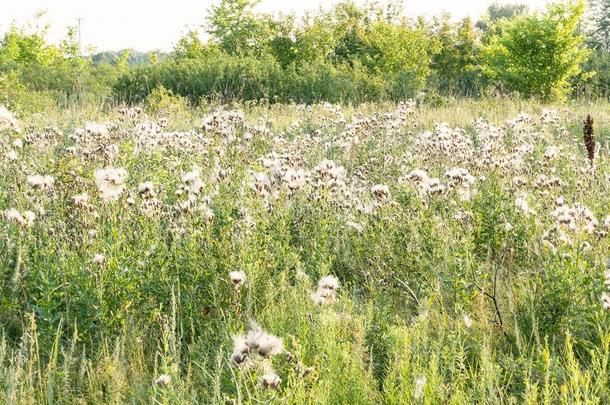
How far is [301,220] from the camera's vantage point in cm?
478

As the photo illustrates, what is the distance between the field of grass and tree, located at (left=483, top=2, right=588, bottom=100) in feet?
59.8

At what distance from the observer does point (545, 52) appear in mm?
22469

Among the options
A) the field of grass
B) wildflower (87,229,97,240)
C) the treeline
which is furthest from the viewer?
the treeline

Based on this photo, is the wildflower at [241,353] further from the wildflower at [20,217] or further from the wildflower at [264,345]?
the wildflower at [20,217]

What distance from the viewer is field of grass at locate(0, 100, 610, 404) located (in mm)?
2725

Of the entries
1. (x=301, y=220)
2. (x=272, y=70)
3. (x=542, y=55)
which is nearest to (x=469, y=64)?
(x=542, y=55)

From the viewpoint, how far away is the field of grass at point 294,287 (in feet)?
8.94

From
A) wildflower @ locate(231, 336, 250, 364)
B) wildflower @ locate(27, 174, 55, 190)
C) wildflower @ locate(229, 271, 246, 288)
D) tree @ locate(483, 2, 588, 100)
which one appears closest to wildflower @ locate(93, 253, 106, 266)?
wildflower @ locate(229, 271, 246, 288)

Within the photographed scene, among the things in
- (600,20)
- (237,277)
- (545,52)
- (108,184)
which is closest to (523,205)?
(237,277)

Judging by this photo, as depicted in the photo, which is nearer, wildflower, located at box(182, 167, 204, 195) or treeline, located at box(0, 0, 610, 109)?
wildflower, located at box(182, 167, 204, 195)

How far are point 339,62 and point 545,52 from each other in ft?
35.3

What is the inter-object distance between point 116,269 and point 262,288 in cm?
90

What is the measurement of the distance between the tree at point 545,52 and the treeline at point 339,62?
0.04 m

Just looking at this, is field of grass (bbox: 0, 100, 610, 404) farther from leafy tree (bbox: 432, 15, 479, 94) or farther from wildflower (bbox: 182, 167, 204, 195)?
leafy tree (bbox: 432, 15, 479, 94)
